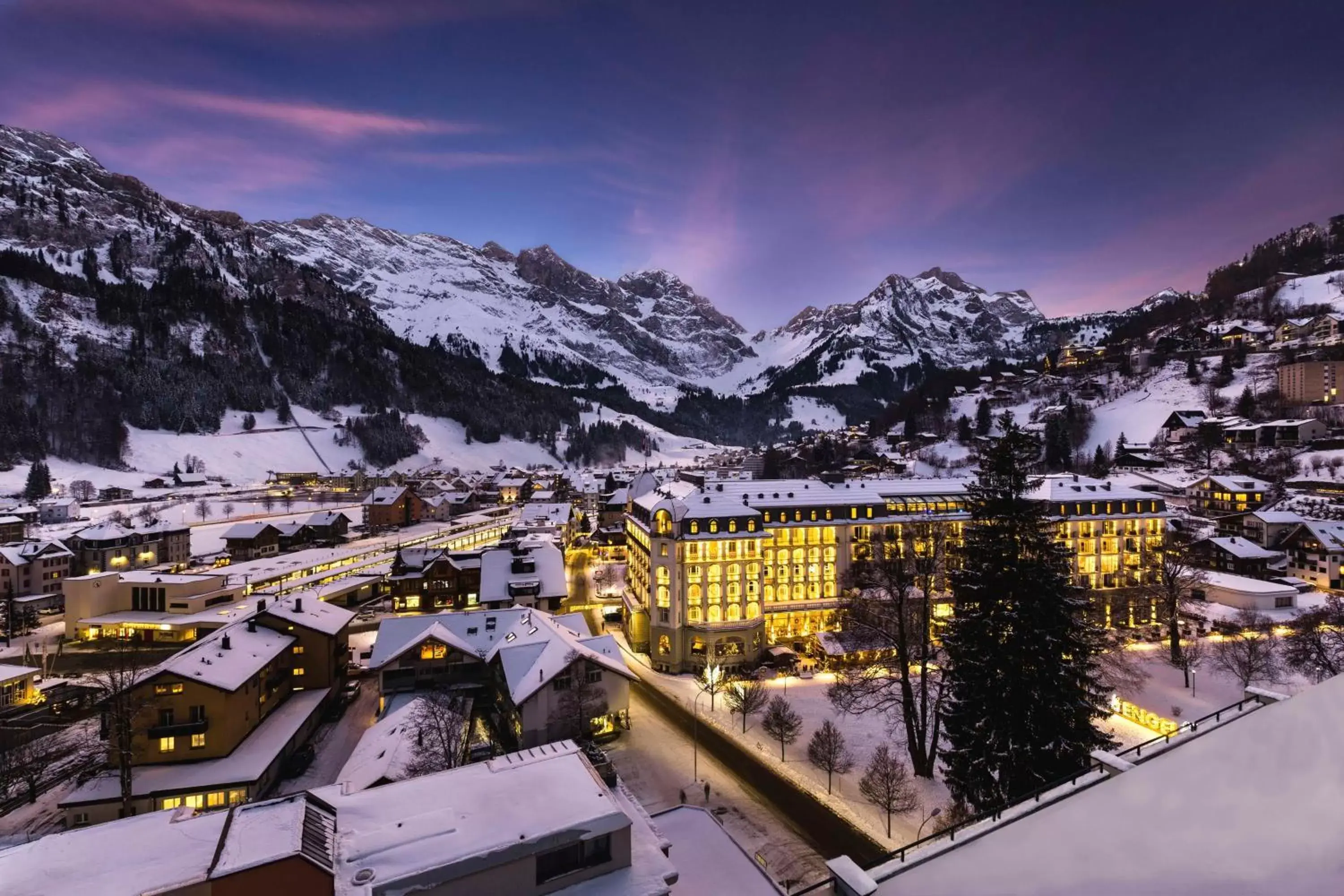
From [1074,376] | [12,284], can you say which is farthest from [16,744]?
[12,284]

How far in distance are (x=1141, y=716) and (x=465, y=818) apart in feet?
84.3

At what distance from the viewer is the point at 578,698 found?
22875 mm

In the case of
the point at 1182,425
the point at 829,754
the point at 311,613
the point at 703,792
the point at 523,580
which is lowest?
the point at 703,792

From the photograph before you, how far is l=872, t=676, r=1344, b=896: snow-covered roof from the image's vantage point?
3.28 m

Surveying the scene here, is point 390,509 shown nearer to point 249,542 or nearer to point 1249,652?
point 249,542

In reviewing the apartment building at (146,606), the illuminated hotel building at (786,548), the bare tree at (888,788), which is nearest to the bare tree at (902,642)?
the bare tree at (888,788)

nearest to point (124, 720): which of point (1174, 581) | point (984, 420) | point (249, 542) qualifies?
point (1174, 581)

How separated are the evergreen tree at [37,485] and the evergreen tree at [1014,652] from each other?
108775mm

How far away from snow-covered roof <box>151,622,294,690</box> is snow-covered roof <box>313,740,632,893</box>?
12.1m

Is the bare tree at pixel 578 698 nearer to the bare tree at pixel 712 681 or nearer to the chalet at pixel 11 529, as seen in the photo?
the bare tree at pixel 712 681

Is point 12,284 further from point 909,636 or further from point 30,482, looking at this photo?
point 909,636

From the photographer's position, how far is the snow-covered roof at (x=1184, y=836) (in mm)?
3275

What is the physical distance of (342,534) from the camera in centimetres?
6356

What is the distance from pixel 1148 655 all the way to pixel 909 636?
58.4 feet
